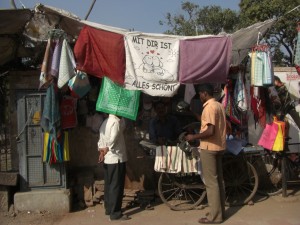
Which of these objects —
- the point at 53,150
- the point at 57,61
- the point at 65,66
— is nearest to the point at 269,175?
the point at 53,150

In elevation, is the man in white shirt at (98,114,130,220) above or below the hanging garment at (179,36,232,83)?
below

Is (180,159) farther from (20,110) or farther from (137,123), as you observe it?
(20,110)

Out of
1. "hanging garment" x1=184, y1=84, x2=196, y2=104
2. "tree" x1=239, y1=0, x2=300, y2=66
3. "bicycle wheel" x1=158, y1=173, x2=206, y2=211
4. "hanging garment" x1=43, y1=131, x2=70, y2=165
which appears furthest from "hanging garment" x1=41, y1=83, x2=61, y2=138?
"tree" x1=239, y1=0, x2=300, y2=66

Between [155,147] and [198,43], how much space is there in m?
1.81

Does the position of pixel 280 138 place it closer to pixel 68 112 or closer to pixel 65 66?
pixel 68 112

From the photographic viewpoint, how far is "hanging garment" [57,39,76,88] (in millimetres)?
5550

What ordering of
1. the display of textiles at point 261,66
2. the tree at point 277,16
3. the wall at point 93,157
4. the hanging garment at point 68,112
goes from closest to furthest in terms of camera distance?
the display of textiles at point 261,66 < the hanging garment at point 68,112 < the wall at point 93,157 < the tree at point 277,16

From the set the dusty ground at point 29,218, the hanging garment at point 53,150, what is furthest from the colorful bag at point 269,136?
the dusty ground at point 29,218

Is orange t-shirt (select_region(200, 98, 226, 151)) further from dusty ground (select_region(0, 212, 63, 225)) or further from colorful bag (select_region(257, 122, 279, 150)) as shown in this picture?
dusty ground (select_region(0, 212, 63, 225))

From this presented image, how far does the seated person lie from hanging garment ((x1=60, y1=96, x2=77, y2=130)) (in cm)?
134

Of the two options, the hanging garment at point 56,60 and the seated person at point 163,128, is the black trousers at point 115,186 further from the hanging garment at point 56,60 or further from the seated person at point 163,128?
the hanging garment at point 56,60

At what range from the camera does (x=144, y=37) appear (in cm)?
585

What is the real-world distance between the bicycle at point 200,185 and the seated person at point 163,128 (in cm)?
26

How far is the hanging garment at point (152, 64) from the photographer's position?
5809 mm
